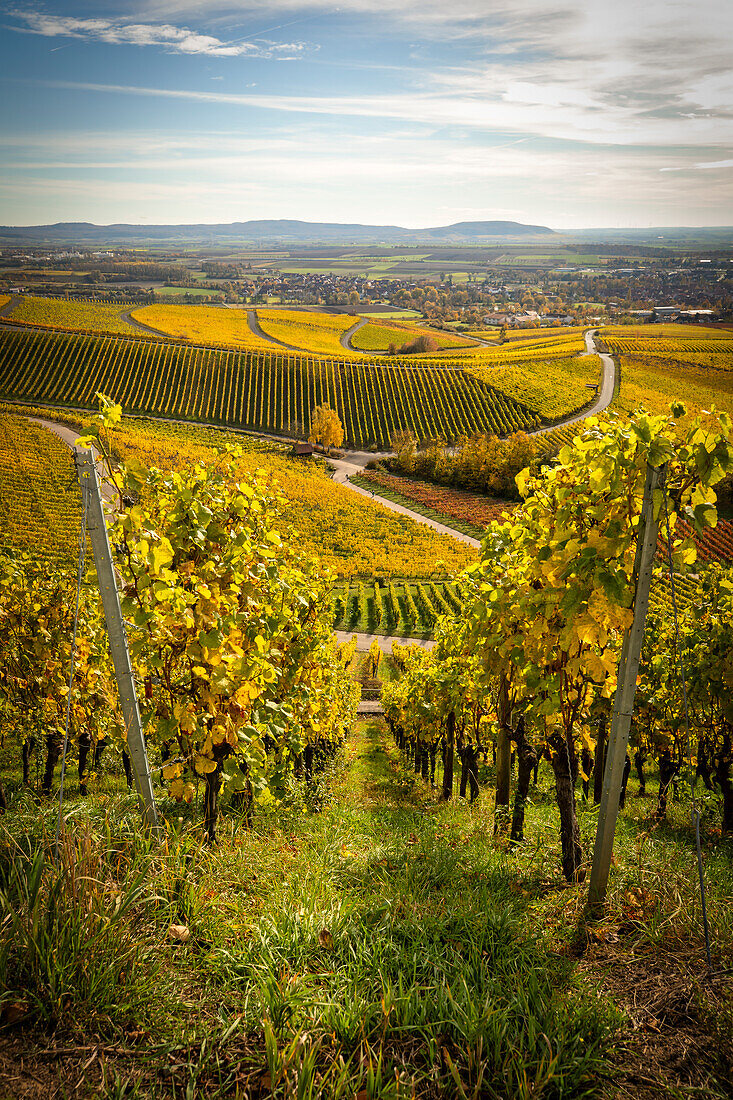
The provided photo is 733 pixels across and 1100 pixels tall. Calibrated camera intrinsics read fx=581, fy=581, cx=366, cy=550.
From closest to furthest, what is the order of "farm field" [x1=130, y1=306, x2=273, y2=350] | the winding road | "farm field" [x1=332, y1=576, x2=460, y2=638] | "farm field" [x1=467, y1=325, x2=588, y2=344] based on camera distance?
the winding road < "farm field" [x1=332, y1=576, x2=460, y2=638] < "farm field" [x1=130, y1=306, x2=273, y2=350] < "farm field" [x1=467, y1=325, x2=588, y2=344]

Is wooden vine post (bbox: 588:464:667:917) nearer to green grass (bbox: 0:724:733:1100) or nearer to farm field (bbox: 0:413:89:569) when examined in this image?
green grass (bbox: 0:724:733:1100)

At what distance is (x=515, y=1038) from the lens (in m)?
2.76

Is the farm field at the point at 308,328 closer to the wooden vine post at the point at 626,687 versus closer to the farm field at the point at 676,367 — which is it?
the farm field at the point at 676,367

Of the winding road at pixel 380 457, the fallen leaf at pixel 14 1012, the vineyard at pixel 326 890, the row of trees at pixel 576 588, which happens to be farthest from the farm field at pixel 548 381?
the fallen leaf at pixel 14 1012

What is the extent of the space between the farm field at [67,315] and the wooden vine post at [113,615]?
379 feet

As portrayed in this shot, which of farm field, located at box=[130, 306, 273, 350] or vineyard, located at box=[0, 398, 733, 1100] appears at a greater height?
farm field, located at box=[130, 306, 273, 350]

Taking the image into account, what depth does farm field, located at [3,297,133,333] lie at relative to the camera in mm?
104625

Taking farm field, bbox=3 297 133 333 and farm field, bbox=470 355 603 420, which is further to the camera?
farm field, bbox=3 297 133 333

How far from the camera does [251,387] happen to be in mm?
92000

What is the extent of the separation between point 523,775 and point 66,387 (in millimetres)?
93508

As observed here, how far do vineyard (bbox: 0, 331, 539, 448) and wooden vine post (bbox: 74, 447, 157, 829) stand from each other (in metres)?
79.2

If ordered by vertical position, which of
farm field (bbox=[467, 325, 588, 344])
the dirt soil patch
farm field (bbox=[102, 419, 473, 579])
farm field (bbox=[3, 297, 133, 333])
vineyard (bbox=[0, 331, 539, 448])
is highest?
farm field (bbox=[467, 325, 588, 344])

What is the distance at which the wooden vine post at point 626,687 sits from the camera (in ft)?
11.6

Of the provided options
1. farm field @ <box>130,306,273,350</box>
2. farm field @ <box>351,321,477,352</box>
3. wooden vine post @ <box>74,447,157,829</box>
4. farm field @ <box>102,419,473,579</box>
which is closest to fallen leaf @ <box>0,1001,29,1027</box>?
wooden vine post @ <box>74,447,157,829</box>
